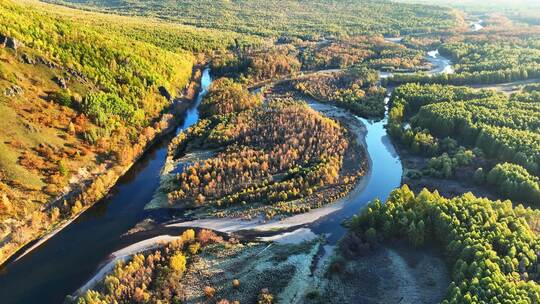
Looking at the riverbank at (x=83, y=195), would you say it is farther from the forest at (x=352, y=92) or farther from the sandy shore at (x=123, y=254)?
the forest at (x=352, y=92)

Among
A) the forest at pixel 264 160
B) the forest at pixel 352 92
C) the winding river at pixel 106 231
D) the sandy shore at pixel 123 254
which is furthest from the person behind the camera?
the forest at pixel 352 92

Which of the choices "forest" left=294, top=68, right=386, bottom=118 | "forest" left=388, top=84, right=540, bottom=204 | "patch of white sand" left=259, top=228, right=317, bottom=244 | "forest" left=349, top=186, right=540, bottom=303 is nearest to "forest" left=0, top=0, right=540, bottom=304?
"forest" left=349, top=186, right=540, bottom=303

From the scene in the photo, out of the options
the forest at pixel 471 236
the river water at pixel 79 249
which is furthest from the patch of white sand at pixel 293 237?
the river water at pixel 79 249

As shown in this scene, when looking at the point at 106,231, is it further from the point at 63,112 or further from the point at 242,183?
the point at 63,112

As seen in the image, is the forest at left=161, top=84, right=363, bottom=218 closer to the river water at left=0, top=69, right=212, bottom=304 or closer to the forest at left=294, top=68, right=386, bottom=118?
the river water at left=0, top=69, right=212, bottom=304

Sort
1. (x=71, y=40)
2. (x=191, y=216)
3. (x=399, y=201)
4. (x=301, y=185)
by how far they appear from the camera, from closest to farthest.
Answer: (x=399, y=201) → (x=191, y=216) → (x=301, y=185) → (x=71, y=40)

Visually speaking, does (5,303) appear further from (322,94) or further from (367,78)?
(367,78)

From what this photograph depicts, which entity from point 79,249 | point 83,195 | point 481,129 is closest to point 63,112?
point 83,195

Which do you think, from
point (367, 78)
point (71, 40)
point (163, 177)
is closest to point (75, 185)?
point (163, 177)
